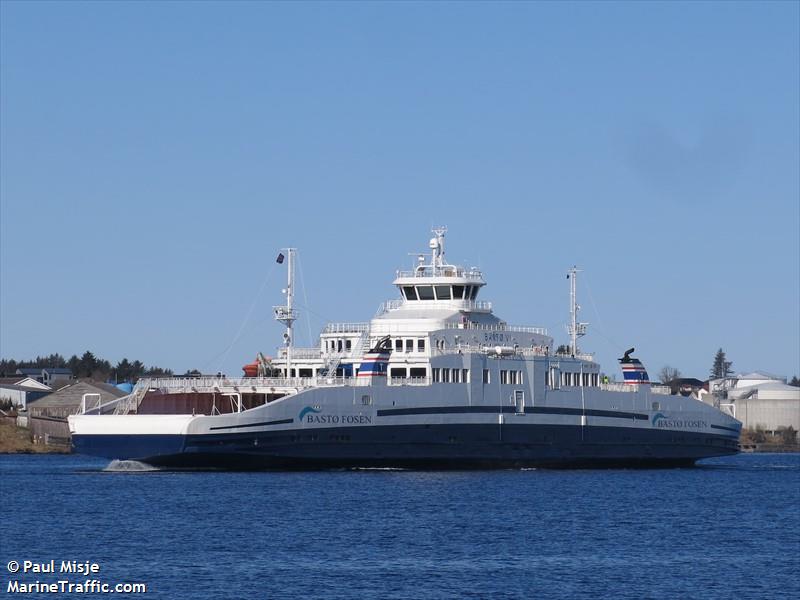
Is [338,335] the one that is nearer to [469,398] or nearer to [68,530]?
[469,398]

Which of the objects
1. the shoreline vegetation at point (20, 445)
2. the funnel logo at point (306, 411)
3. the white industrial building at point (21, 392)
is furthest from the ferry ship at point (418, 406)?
the white industrial building at point (21, 392)

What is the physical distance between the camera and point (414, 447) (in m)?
74.0

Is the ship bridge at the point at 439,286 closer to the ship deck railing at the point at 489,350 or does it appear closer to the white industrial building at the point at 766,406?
the ship deck railing at the point at 489,350

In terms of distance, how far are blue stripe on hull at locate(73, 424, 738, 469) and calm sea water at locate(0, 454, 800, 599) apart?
1105mm

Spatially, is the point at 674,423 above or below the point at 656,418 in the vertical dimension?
below

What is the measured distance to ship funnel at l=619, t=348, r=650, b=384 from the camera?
8539 centimetres

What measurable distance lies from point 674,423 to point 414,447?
19.0 m

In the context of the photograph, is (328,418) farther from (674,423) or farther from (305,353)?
(674,423)

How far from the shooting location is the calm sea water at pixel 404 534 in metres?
40.1

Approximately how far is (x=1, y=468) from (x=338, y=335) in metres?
18.1

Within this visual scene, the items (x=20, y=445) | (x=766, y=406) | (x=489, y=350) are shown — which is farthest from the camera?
(x=766, y=406)

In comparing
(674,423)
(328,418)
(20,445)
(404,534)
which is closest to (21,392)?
(20,445)

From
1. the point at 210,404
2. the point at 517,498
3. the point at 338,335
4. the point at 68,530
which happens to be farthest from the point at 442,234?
the point at 68,530

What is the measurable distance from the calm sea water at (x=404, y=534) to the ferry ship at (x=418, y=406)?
1.59 meters
